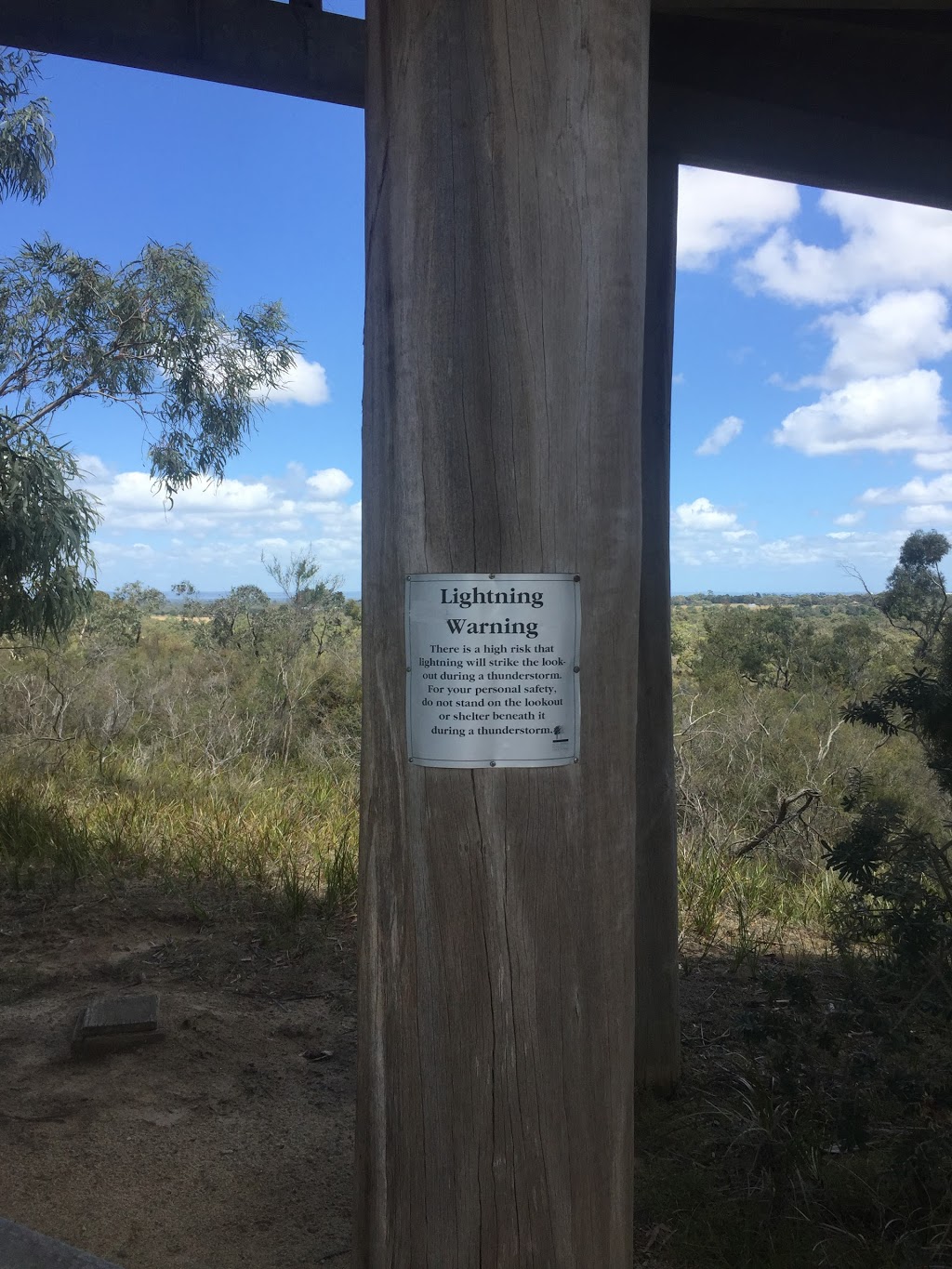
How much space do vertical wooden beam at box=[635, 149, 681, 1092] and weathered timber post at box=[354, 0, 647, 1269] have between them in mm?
1894

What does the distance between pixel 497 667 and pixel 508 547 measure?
191 millimetres

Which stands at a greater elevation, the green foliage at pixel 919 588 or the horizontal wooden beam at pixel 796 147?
the horizontal wooden beam at pixel 796 147

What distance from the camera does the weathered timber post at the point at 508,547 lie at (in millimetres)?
1614

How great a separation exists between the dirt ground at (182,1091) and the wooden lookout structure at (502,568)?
1403 mm

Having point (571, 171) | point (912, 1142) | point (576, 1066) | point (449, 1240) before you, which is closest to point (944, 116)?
point (571, 171)

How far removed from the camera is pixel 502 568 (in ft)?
5.34

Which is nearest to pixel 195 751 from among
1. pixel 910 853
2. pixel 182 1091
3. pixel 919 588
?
pixel 182 1091

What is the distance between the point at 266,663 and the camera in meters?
13.4

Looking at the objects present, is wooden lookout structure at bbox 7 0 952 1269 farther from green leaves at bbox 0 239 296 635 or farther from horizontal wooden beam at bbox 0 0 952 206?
green leaves at bbox 0 239 296 635

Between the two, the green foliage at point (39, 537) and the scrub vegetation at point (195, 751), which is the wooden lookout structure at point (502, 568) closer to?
the scrub vegetation at point (195, 751)

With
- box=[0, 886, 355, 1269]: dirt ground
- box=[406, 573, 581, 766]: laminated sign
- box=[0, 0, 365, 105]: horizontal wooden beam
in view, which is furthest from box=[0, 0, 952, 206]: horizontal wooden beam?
box=[0, 886, 355, 1269]: dirt ground

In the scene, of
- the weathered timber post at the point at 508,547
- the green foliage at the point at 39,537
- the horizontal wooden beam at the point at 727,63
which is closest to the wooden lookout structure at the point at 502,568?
the weathered timber post at the point at 508,547

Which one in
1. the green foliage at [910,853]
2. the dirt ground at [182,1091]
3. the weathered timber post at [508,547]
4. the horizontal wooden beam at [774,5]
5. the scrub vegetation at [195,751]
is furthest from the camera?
the scrub vegetation at [195,751]

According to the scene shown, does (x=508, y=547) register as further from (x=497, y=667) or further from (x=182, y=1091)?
(x=182, y=1091)
